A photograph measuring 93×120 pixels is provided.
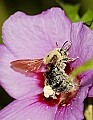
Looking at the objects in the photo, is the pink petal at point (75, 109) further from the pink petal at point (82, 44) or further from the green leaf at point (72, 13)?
the green leaf at point (72, 13)

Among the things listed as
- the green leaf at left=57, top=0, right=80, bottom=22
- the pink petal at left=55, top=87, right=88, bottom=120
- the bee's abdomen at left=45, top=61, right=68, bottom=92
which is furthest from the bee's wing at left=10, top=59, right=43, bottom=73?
the green leaf at left=57, top=0, right=80, bottom=22

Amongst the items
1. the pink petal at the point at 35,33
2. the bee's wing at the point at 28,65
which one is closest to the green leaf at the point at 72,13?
the pink petal at the point at 35,33

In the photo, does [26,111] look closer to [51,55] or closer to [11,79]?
[11,79]

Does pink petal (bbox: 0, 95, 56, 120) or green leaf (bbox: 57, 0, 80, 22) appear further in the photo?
green leaf (bbox: 57, 0, 80, 22)

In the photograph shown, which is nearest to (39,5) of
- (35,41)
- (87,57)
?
(35,41)

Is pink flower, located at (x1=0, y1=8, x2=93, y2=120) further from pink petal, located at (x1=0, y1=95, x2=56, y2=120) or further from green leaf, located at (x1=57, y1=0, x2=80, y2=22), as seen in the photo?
green leaf, located at (x1=57, y1=0, x2=80, y2=22)

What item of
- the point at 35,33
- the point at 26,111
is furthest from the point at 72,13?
the point at 26,111

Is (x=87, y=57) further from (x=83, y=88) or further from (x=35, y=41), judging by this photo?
(x=35, y=41)
